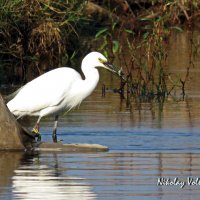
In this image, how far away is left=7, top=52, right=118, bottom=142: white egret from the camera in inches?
500

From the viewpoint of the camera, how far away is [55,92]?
41.7ft

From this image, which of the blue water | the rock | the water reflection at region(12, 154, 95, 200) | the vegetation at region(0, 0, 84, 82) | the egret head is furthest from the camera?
the vegetation at region(0, 0, 84, 82)

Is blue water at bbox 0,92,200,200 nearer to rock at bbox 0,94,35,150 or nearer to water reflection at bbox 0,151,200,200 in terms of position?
water reflection at bbox 0,151,200,200

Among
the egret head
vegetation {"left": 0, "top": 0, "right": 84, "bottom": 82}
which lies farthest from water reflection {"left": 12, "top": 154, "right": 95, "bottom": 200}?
vegetation {"left": 0, "top": 0, "right": 84, "bottom": 82}

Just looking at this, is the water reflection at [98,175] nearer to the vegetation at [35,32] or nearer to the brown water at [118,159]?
the brown water at [118,159]

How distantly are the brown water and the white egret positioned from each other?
0.38 m

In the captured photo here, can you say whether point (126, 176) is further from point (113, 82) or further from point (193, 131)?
point (113, 82)

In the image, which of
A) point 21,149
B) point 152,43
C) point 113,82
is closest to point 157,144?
point 21,149

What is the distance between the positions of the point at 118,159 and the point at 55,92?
2201mm

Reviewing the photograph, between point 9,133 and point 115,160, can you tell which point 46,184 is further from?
point 9,133

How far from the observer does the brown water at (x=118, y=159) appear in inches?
349

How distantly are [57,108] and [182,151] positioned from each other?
2165 millimetres

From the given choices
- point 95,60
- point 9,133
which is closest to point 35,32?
point 95,60

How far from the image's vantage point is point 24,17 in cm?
2075
